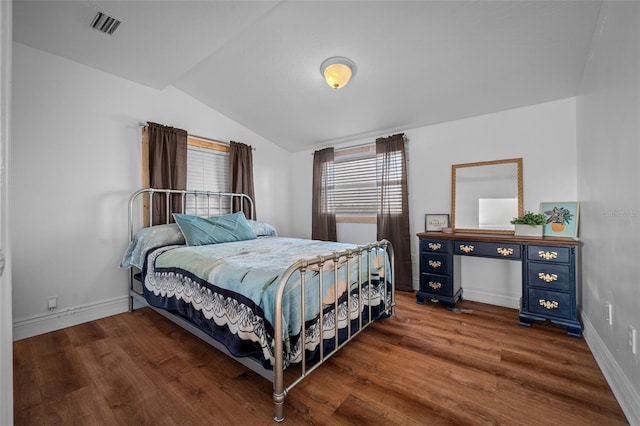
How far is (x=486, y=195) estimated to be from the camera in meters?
3.07

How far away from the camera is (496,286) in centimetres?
306

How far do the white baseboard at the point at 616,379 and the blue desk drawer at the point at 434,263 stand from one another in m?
1.15

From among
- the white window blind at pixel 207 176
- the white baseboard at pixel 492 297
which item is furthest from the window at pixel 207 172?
the white baseboard at pixel 492 297

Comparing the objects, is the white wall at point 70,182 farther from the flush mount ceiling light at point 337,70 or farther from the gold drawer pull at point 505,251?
the gold drawer pull at point 505,251

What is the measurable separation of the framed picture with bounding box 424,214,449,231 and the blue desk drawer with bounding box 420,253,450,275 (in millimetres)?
472

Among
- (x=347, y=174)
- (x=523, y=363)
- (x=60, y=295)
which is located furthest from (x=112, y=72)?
(x=523, y=363)

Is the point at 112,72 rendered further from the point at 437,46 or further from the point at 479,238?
the point at 479,238

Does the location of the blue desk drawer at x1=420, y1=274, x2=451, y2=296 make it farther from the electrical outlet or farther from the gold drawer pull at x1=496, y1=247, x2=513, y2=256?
the electrical outlet

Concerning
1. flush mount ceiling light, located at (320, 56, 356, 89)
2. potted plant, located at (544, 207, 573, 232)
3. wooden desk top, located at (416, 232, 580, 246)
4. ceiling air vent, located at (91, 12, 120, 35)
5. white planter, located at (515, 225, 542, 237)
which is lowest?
wooden desk top, located at (416, 232, 580, 246)

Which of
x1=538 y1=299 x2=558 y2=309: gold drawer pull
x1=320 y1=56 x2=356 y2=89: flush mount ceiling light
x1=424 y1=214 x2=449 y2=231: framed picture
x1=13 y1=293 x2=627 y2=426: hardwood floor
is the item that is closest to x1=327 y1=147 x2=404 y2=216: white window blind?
x1=424 y1=214 x2=449 y2=231: framed picture

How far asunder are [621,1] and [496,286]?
8.35ft

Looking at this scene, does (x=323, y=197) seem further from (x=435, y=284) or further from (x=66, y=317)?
(x=66, y=317)

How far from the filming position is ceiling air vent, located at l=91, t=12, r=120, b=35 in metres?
2.08

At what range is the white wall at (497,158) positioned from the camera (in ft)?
8.86
